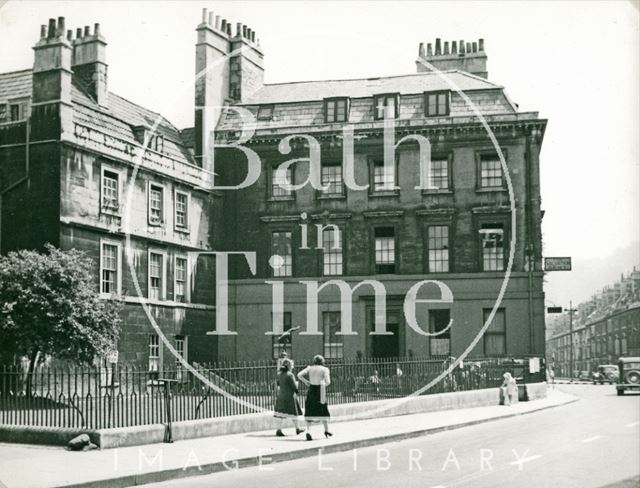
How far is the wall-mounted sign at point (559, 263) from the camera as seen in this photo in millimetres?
35094

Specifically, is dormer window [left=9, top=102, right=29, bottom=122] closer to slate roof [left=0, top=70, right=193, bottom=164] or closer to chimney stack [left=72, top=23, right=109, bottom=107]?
slate roof [left=0, top=70, right=193, bottom=164]

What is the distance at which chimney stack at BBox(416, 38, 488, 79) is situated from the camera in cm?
4691

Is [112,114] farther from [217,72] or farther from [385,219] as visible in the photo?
[385,219]

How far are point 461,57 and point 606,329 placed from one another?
165 feet

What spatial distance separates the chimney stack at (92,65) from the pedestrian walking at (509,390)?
1966 centimetres

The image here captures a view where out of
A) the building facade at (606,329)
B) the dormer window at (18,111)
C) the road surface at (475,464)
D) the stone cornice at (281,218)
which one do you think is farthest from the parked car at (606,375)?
the dormer window at (18,111)

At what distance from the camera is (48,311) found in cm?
2458

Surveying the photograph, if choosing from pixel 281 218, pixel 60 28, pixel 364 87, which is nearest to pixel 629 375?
pixel 281 218


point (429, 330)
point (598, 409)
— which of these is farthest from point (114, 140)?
point (598, 409)

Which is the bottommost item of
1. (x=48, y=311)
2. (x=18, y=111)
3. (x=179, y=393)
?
(x=179, y=393)

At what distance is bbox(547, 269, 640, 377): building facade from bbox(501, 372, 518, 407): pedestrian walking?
20.3 m

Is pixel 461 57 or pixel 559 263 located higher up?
pixel 461 57

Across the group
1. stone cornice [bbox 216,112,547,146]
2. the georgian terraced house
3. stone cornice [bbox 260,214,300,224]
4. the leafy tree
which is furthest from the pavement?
stone cornice [bbox 216,112,547,146]

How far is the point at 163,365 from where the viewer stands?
1409 inches
